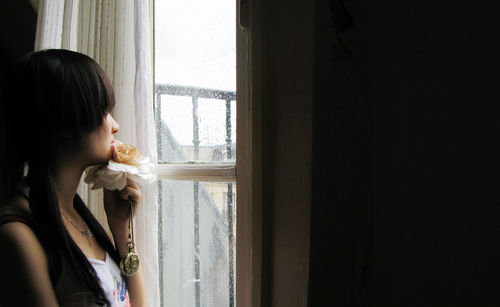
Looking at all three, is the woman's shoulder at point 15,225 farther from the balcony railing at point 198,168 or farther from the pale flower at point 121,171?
the balcony railing at point 198,168

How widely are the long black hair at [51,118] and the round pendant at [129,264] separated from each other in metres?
0.12

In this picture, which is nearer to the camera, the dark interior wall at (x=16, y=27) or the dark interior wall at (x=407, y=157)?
the dark interior wall at (x=407, y=157)

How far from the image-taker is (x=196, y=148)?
2.66 ft

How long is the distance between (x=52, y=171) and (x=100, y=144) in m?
0.12

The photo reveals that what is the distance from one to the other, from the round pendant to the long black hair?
0.38 ft

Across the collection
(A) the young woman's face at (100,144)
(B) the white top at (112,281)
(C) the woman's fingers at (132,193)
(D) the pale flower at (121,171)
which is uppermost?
(A) the young woman's face at (100,144)

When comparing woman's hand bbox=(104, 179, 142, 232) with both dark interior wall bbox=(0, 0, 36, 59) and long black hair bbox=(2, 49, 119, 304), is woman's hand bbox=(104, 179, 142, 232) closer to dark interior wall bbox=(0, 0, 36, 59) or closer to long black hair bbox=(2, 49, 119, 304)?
long black hair bbox=(2, 49, 119, 304)

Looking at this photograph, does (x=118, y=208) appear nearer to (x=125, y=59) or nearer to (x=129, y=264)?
(x=129, y=264)

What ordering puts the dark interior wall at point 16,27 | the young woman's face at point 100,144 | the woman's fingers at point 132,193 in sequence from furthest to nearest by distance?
the dark interior wall at point 16,27 < the woman's fingers at point 132,193 < the young woman's face at point 100,144

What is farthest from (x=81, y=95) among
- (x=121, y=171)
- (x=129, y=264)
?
(x=129, y=264)

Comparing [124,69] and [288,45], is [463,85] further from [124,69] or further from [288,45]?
[124,69]

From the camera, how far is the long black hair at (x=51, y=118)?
1.95 feet

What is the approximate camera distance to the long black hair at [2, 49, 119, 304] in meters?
0.60

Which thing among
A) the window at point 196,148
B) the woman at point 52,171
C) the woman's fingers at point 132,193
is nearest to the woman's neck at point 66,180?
the woman at point 52,171
